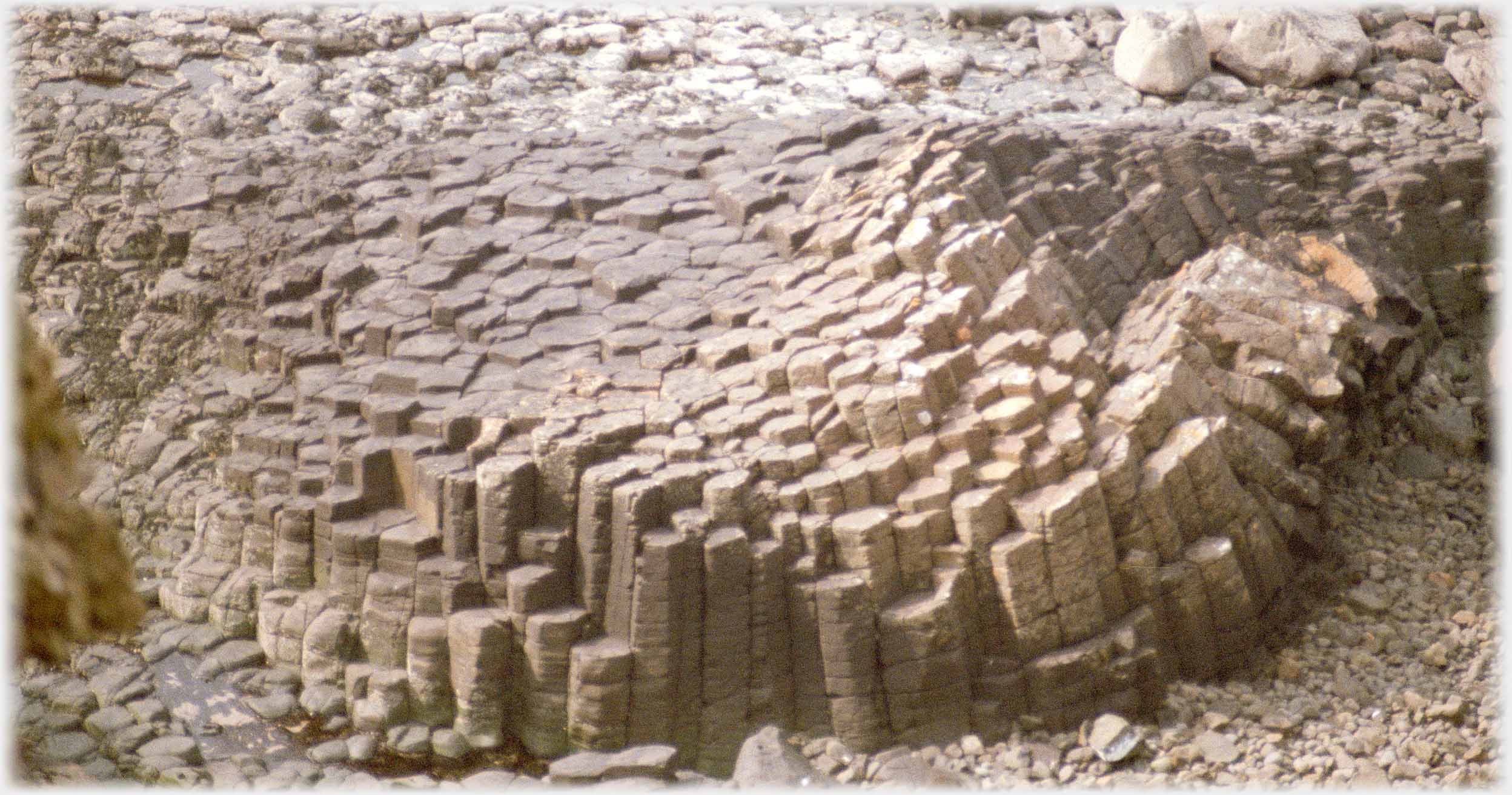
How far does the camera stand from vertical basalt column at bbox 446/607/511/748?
7293mm

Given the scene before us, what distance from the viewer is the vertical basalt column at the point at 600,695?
23.5 feet

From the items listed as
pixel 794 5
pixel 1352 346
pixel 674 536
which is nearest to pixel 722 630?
pixel 674 536

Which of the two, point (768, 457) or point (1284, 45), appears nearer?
point (768, 457)

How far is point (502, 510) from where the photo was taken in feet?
24.2

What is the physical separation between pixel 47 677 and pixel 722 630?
3325 millimetres

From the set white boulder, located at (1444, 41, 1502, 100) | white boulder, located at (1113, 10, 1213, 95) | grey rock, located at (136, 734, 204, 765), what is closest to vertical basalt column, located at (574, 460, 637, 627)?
grey rock, located at (136, 734, 204, 765)

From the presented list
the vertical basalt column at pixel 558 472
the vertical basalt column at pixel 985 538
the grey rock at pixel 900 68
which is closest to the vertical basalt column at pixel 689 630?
the vertical basalt column at pixel 558 472

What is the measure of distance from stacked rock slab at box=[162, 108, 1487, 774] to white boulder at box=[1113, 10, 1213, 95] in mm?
3003

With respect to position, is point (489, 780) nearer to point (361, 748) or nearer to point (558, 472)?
point (361, 748)

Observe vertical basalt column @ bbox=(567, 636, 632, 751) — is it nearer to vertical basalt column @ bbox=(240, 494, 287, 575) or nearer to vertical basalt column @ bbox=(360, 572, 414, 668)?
vertical basalt column @ bbox=(360, 572, 414, 668)

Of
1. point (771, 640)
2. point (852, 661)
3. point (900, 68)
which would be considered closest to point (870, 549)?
point (852, 661)

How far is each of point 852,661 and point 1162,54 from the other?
708cm

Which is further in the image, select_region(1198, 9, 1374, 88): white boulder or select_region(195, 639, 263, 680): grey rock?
select_region(1198, 9, 1374, 88): white boulder

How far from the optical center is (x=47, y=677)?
7500 millimetres
